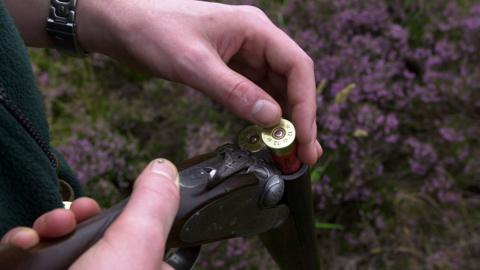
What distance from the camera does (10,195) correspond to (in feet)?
3.16

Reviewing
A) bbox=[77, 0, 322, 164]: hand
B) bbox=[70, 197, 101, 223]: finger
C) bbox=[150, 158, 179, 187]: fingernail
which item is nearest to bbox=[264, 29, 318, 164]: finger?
bbox=[77, 0, 322, 164]: hand

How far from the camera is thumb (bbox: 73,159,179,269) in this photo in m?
0.71

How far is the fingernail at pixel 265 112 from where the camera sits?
3.36 ft

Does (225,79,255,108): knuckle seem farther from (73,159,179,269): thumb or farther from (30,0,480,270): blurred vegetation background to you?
(30,0,480,270): blurred vegetation background

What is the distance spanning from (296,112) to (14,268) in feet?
2.20

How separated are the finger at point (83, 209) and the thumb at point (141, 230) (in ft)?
0.56

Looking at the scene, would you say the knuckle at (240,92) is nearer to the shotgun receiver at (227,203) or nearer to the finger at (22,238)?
the shotgun receiver at (227,203)

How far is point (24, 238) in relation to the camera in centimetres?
74

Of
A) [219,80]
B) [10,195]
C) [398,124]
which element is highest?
[219,80]

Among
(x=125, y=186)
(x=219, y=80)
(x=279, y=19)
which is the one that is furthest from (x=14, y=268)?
(x=279, y=19)

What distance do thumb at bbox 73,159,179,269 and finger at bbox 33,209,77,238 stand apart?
9 centimetres

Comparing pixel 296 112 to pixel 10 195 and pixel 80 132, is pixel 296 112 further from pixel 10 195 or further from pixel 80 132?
pixel 80 132

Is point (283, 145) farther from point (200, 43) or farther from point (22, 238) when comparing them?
point (22, 238)

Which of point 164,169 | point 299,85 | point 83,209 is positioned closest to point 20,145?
point 83,209
